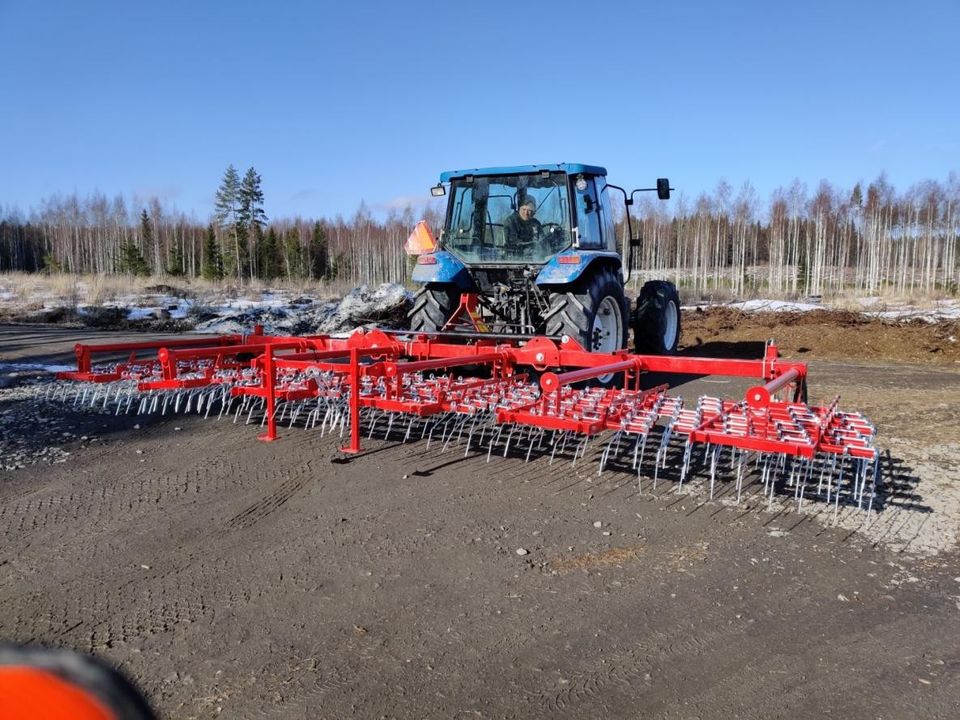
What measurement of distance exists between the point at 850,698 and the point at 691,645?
491mm

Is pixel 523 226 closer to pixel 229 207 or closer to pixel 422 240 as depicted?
pixel 422 240

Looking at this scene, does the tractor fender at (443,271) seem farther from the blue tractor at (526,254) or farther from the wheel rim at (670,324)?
the wheel rim at (670,324)

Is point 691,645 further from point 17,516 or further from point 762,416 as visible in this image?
point 17,516

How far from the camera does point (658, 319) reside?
7613 mm

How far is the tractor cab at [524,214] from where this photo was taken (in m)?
6.61

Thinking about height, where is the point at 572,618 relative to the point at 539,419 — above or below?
below

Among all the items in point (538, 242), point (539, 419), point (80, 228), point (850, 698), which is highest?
point (80, 228)

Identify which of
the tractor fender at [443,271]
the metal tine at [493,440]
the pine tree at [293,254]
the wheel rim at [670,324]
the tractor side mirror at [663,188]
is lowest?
the metal tine at [493,440]

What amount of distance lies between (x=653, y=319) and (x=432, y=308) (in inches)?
95.0

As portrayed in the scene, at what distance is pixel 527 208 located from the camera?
22.3 feet

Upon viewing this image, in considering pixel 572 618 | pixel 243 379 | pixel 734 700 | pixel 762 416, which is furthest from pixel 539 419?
pixel 243 379

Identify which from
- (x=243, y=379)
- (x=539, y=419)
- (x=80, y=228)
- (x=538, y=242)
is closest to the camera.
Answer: (x=539, y=419)

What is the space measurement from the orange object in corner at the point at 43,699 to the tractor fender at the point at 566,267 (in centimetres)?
565

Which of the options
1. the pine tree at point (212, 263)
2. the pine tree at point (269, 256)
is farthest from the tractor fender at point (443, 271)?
the pine tree at point (269, 256)
